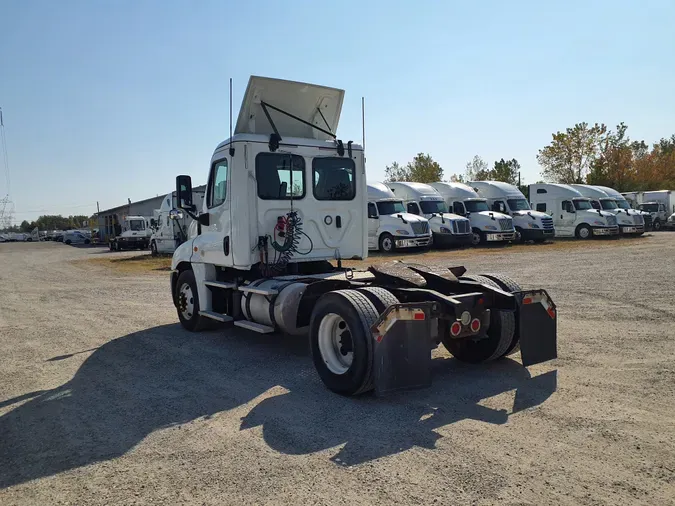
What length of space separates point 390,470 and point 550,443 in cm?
125

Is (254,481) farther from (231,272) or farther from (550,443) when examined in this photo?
(231,272)

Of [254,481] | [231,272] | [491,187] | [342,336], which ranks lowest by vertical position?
[254,481]

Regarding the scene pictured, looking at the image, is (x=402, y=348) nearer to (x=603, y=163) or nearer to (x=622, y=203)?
(x=622, y=203)

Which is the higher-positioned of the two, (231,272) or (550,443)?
(231,272)

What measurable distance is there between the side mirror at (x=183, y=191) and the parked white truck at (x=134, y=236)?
31969 millimetres

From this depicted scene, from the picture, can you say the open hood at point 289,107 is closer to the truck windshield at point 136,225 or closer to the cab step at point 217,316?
the cab step at point 217,316

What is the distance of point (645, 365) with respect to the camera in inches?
239

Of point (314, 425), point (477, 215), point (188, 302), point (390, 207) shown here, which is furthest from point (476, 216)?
point (314, 425)

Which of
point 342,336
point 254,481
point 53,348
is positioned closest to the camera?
point 254,481

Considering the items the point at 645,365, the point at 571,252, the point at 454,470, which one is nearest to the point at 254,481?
the point at 454,470

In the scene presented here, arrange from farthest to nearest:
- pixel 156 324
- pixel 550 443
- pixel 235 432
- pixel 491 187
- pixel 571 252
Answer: pixel 491 187, pixel 571 252, pixel 156 324, pixel 235 432, pixel 550 443

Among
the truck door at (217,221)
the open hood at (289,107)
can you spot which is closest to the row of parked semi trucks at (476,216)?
the truck door at (217,221)

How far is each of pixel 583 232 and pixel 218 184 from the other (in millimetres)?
25664

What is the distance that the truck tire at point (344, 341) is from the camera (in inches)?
201
